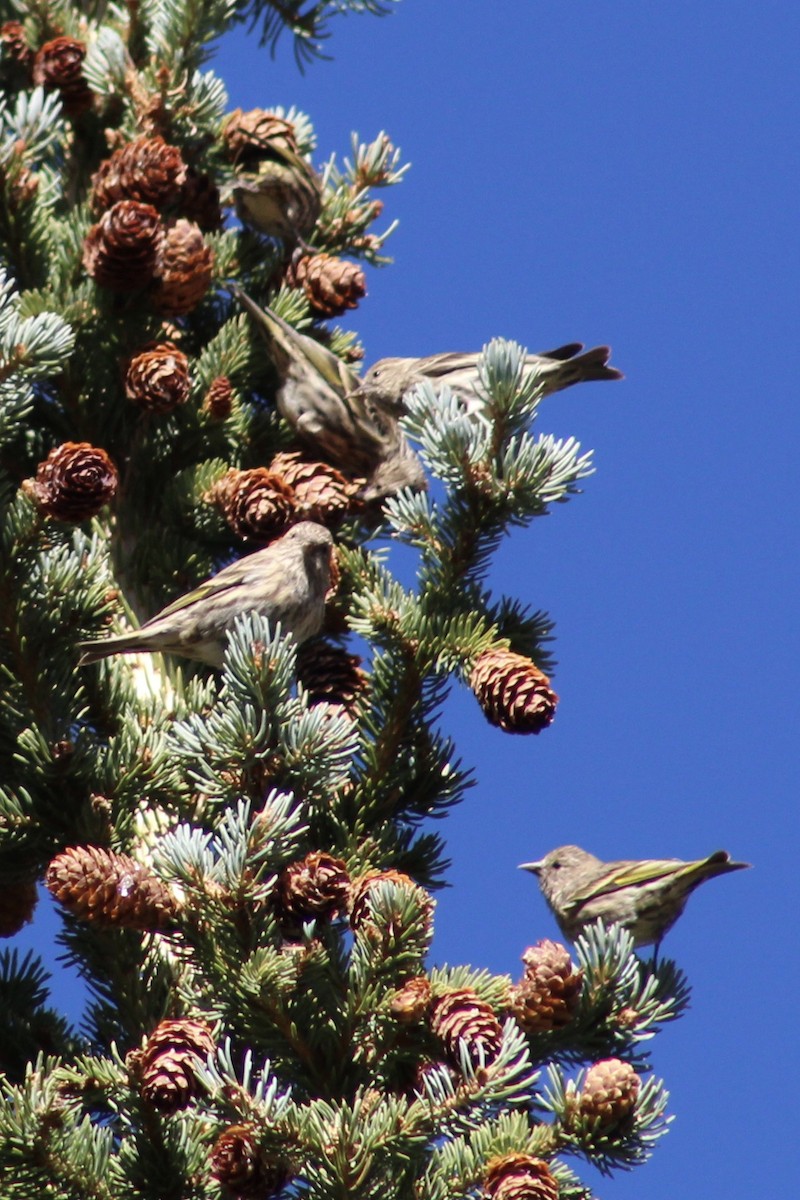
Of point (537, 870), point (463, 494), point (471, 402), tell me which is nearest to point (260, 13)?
point (471, 402)

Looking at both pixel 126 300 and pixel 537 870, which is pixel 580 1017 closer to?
pixel 537 870

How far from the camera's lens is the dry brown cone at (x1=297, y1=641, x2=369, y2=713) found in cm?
332

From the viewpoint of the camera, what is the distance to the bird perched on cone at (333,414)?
12.3 ft

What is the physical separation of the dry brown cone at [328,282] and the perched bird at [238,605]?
3.55 feet

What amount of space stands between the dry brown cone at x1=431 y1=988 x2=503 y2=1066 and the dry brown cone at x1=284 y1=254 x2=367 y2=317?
2.13 m

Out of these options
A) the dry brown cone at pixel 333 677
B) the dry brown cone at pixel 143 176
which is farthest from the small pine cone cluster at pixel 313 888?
the dry brown cone at pixel 143 176

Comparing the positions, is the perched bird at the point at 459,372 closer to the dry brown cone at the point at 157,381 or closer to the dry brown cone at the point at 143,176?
the dry brown cone at the point at 157,381

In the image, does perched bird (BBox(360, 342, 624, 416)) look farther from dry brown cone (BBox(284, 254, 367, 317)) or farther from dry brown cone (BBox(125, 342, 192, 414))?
dry brown cone (BBox(125, 342, 192, 414))

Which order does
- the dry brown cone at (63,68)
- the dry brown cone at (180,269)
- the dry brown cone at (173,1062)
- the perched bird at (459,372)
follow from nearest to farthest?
the dry brown cone at (173,1062)
the dry brown cone at (180,269)
the perched bird at (459,372)
the dry brown cone at (63,68)

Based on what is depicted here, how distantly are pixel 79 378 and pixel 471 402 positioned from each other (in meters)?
1.13

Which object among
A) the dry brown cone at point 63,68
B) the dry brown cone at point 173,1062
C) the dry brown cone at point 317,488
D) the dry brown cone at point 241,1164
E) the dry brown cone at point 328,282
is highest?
the dry brown cone at point 63,68

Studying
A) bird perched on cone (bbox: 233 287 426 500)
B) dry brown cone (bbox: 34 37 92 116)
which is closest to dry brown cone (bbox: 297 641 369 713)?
bird perched on cone (bbox: 233 287 426 500)

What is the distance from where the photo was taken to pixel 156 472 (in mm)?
3705

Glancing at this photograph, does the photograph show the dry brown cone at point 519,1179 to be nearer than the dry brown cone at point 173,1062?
Yes
